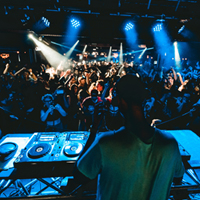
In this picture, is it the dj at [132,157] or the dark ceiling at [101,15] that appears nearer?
the dj at [132,157]

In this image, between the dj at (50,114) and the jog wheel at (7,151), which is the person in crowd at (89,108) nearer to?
the dj at (50,114)

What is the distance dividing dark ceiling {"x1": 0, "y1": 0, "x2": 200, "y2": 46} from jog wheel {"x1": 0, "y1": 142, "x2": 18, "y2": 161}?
5149mm

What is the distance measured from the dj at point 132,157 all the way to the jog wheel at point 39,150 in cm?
106

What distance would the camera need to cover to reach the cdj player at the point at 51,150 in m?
1.75

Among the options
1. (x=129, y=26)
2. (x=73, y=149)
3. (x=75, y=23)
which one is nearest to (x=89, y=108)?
(x=73, y=149)

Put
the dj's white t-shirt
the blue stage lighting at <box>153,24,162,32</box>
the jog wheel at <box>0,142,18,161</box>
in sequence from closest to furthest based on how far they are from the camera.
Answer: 1. the dj's white t-shirt
2. the jog wheel at <box>0,142,18,161</box>
3. the blue stage lighting at <box>153,24,162,32</box>

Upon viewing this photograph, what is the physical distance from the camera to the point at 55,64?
20.2 m

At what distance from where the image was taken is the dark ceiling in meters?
5.26

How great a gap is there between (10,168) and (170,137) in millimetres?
1911

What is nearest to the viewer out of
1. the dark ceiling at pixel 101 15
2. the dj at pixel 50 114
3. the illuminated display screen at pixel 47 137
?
the illuminated display screen at pixel 47 137

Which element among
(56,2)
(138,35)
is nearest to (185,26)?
(138,35)

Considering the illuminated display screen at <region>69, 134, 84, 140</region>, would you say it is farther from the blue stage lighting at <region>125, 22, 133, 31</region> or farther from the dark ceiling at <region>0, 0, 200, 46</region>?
the blue stage lighting at <region>125, 22, 133, 31</region>

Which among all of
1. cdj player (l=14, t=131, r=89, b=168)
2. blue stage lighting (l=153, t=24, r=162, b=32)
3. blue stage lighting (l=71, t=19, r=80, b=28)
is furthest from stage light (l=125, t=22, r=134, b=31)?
cdj player (l=14, t=131, r=89, b=168)

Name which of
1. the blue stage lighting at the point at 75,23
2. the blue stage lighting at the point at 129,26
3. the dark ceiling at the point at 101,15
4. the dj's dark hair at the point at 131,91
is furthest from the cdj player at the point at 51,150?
the blue stage lighting at the point at 129,26
